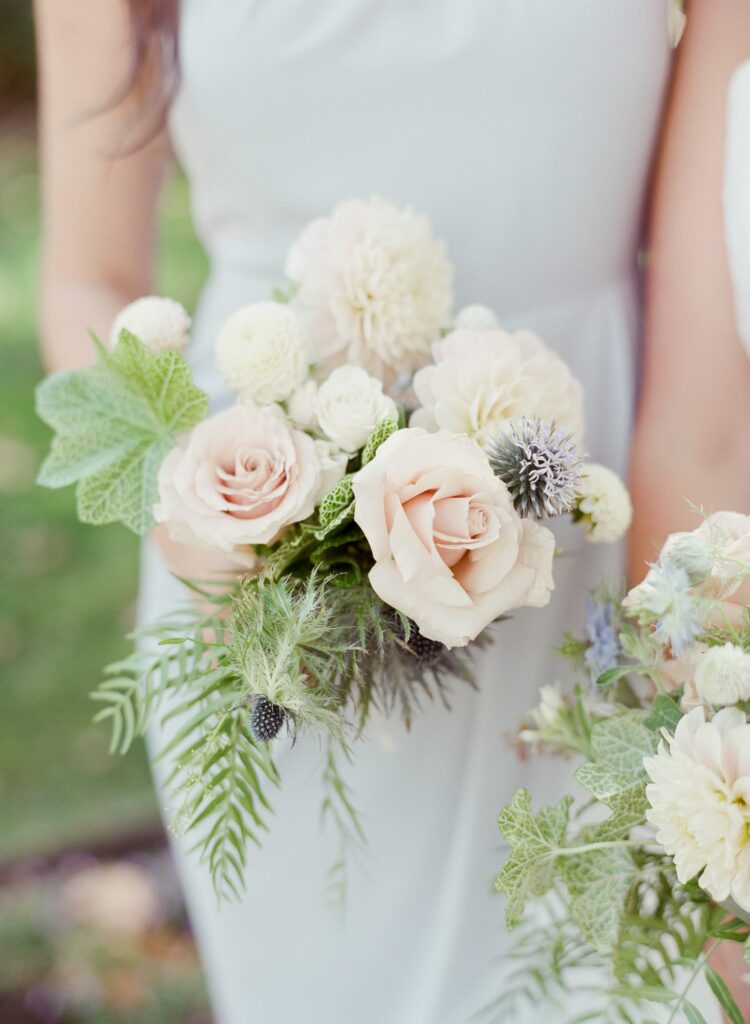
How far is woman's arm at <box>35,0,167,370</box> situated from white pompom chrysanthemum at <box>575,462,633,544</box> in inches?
26.1

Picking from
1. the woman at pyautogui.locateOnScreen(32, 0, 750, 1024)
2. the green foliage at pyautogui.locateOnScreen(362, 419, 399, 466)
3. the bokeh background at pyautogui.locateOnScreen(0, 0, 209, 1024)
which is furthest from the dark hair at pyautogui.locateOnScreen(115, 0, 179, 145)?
the bokeh background at pyautogui.locateOnScreen(0, 0, 209, 1024)

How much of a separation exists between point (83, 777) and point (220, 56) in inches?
75.4

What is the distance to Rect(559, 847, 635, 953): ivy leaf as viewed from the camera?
2.52 ft

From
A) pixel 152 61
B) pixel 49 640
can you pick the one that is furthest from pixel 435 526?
pixel 49 640

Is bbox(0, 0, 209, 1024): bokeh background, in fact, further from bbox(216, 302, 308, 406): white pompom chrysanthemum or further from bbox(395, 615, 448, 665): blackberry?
bbox(216, 302, 308, 406): white pompom chrysanthemum

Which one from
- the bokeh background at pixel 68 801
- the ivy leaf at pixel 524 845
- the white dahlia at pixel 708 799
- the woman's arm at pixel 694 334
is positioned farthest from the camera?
the bokeh background at pixel 68 801

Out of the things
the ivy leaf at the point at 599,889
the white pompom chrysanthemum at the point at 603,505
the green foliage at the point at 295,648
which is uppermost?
the white pompom chrysanthemum at the point at 603,505

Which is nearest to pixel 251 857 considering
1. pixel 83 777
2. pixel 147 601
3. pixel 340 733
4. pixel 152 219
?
pixel 147 601

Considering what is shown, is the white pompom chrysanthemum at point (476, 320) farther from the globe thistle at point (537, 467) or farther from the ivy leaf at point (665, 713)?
the ivy leaf at point (665, 713)

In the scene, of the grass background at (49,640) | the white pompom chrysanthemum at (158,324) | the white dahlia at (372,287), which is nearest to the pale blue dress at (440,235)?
the white dahlia at (372,287)

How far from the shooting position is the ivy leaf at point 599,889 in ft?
2.52

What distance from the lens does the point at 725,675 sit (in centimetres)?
67

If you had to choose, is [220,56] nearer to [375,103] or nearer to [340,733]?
[375,103]

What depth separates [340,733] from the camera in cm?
76
